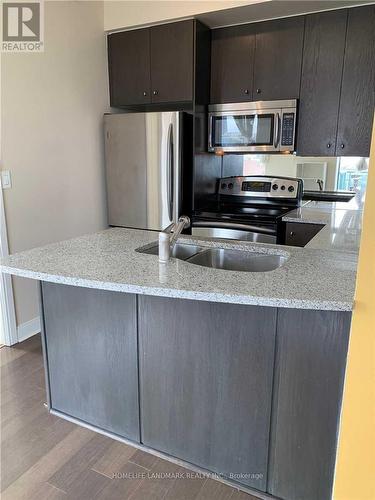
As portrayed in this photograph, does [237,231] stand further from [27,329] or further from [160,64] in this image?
[27,329]

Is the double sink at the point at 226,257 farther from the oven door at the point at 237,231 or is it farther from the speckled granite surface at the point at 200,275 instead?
the oven door at the point at 237,231

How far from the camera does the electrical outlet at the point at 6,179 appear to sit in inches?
102

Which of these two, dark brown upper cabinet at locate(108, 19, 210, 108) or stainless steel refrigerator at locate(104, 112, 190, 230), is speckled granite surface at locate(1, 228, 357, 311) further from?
dark brown upper cabinet at locate(108, 19, 210, 108)

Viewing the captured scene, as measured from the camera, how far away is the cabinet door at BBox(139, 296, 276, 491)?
1.43 metres

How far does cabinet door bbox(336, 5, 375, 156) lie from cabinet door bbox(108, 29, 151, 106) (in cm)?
163

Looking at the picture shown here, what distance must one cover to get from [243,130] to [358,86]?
3.08ft

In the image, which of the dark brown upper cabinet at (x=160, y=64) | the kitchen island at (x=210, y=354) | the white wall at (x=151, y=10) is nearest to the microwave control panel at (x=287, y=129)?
the dark brown upper cabinet at (x=160, y=64)

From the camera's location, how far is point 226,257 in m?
1.97

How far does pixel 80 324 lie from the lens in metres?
1.78

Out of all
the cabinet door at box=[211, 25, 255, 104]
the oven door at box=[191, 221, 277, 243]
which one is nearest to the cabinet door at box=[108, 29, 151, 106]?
the cabinet door at box=[211, 25, 255, 104]

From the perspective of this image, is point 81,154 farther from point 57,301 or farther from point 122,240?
point 57,301

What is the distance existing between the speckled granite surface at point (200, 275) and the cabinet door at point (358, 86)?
1.57m

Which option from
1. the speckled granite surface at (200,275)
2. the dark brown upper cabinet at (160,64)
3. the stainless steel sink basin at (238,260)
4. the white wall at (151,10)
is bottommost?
the stainless steel sink basin at (238,260)

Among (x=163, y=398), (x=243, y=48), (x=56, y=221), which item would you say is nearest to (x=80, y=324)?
(x=163, y=398)
